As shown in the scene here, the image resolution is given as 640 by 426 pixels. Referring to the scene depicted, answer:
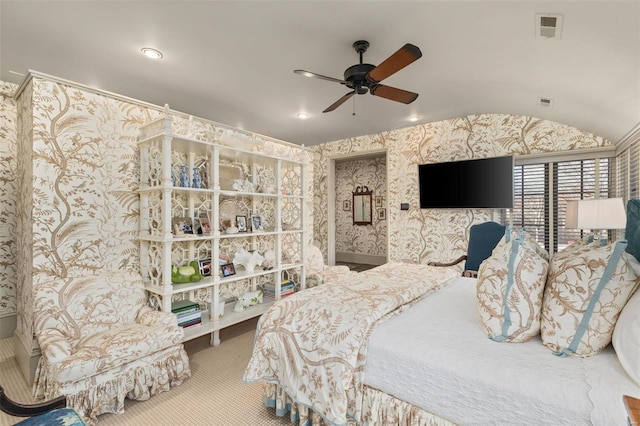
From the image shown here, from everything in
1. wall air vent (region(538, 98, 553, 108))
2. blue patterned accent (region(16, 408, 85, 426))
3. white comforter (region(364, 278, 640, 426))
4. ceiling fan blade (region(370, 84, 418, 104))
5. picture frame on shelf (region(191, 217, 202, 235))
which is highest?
wall air vent (region(538, 98, 553, 108))

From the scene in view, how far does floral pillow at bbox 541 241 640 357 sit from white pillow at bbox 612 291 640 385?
0.03 meters

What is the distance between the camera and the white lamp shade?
219cm

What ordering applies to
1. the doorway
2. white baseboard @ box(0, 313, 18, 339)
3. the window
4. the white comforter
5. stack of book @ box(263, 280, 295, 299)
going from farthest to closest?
the doorway → stack of book @ box(263, 280, 295, 299) → the window → white baseboard @ box(0, 313, 18, 339) → the white comforter

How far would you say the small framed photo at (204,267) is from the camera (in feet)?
10.1

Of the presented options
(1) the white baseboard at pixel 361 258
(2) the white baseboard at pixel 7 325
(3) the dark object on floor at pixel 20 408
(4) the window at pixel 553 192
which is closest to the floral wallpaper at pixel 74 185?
(2) the white baseboard at pixel 7 325

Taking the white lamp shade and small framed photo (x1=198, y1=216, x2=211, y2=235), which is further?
small framed photo (x1=198, y1=216, x2=211, y2=235)

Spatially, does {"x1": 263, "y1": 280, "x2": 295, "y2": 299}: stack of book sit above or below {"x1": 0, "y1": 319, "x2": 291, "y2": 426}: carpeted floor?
above

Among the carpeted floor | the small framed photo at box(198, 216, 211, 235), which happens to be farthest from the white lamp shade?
the small framed photo at box(198, 216, 211, 235)

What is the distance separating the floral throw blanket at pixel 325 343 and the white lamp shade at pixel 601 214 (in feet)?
4.91

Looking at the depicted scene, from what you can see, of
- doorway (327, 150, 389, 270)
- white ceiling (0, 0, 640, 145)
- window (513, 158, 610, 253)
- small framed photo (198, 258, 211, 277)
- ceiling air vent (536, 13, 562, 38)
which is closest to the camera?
ceiling air vent (536, 13, 562, 38)

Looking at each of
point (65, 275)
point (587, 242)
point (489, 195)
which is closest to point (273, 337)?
point (587, 242)

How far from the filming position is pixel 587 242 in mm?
1448

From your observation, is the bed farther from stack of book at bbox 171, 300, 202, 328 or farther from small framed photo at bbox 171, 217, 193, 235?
small framed photo at bbox 171, 217, 193, 235

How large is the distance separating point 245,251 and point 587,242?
9.93 feet
